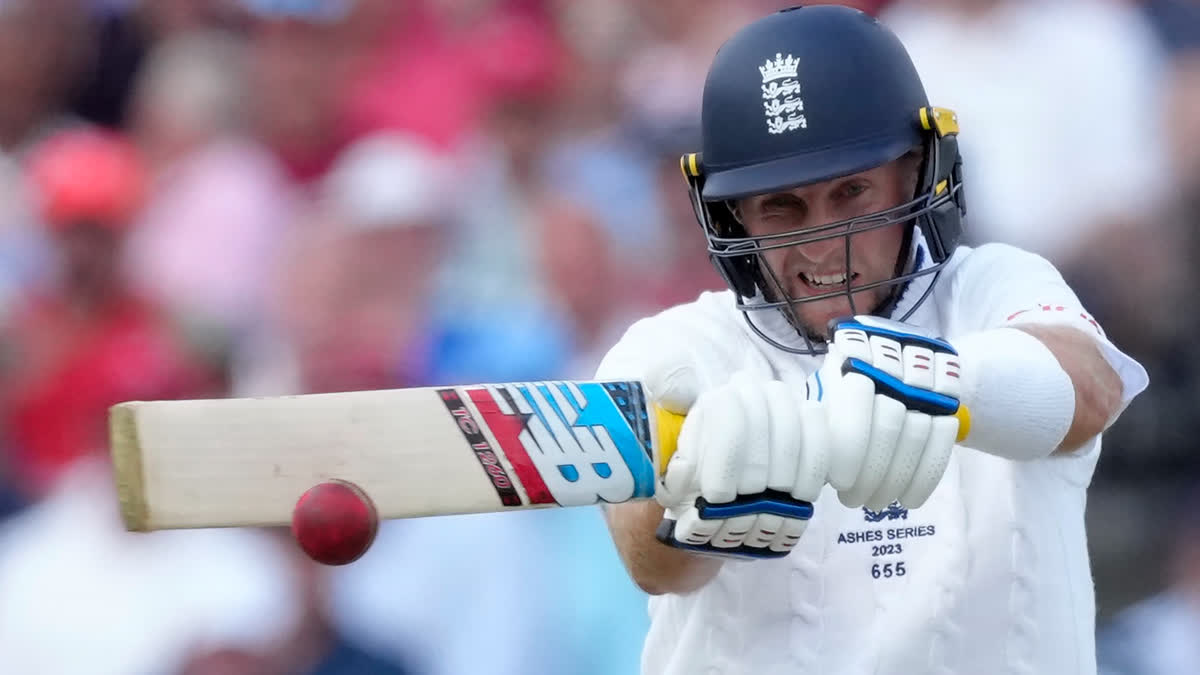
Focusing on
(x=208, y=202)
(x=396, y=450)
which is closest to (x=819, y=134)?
(x=396, y=450)

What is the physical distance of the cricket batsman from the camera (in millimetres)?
2270

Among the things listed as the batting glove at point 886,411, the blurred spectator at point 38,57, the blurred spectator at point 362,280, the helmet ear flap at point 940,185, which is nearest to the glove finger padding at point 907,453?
the batting glove at point 886,411

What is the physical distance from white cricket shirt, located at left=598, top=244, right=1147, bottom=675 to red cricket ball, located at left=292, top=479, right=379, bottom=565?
56cm

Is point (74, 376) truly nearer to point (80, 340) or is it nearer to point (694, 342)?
point (80, 340)

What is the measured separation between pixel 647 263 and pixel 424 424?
2.41 meters

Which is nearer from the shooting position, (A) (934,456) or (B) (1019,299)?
(A) (934,456)

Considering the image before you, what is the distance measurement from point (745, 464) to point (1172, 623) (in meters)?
2.17

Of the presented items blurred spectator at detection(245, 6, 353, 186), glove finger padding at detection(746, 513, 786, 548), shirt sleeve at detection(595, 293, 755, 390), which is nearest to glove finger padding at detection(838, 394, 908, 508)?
glove finger padding at detection(746, 513, 786, 548)

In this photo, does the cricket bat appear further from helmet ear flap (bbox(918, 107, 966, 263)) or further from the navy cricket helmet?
helmet ear flap (bbox(918, 107, 966, 263))

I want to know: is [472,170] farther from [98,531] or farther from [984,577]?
[984,577]

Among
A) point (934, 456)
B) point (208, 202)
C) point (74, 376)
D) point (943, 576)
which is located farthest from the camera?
point (208, 202)

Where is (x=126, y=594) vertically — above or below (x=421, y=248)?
below

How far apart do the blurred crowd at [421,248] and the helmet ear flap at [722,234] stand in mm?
1398

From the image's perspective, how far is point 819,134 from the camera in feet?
8.39
